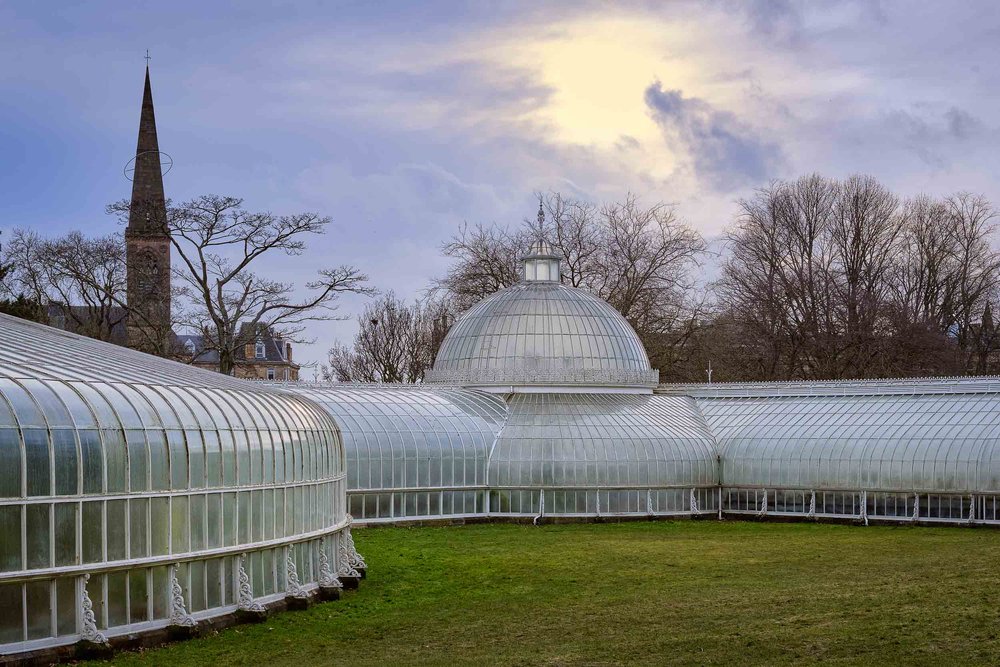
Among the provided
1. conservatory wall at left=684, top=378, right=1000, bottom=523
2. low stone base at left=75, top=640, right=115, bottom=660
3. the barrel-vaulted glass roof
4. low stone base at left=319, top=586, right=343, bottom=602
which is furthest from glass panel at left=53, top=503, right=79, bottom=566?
the barrel-vaulted glass roof

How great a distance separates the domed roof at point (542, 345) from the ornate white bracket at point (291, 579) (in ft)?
75.0

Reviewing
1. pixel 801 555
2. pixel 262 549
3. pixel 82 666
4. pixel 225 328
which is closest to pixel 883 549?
pixel 801 555

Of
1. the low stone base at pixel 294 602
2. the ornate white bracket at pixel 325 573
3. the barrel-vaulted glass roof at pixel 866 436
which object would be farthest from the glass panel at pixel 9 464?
the barrel-vaulted glass roof at pixel 866 436

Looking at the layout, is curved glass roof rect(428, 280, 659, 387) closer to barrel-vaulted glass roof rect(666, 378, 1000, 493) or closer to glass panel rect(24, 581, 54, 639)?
barrel-vaulted glass roof rect(666, 378, 1000, 493)

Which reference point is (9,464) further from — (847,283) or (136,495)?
(847,283)

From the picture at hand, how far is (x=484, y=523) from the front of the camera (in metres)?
44.6

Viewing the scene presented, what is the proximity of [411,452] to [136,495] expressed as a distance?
74.3ft

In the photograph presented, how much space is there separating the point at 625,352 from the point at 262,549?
87.9ft

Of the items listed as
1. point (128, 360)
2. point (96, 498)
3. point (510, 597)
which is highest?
point (128, 360)

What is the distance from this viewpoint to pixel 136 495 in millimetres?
21812

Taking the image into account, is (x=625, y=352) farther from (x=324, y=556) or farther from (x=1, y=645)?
(x=1, y=645)

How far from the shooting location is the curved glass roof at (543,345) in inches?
1930

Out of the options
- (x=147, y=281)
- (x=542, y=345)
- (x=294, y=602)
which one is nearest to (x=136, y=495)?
(x=294, y=602)

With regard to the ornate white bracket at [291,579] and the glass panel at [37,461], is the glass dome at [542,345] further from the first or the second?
the glass panel at [37,461]
